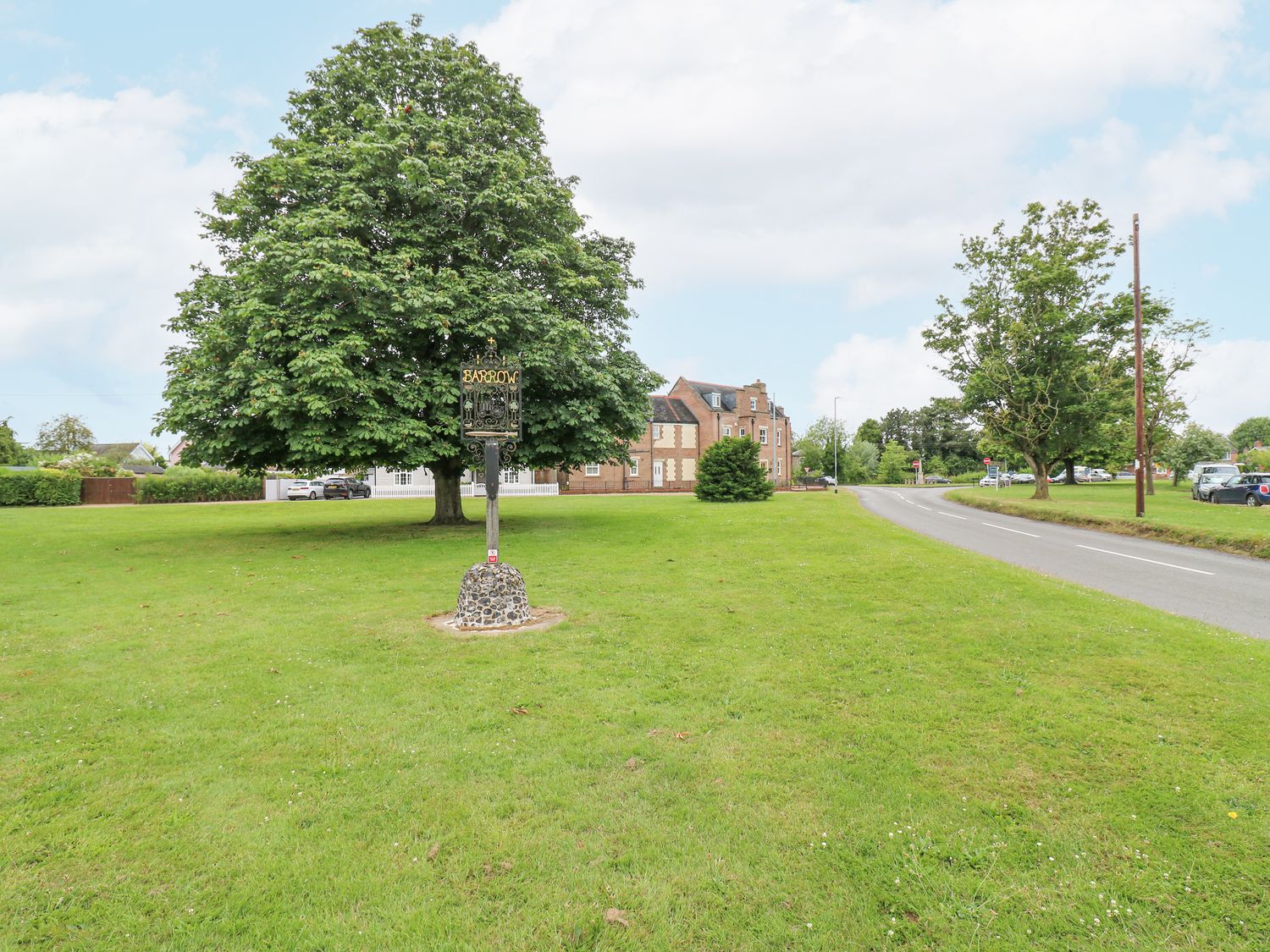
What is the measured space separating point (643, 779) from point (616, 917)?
4.31ft

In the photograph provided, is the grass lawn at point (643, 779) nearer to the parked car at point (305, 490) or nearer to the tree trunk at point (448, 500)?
the tree trunk at point (448, 500)

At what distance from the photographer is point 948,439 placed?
105250mm

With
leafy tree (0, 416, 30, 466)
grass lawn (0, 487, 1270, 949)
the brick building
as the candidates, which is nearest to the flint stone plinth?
grass lawn (0, 487, 1270, 949)

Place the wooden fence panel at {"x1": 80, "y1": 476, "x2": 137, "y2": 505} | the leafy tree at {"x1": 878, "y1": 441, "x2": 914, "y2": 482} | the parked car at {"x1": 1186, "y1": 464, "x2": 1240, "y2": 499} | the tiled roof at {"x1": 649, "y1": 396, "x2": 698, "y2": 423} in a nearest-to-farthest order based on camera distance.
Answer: the parked car at {"x1": 1186, "y1": 464, "x2": 1240, "y2": 499} → the wooden fence panel at {"x1": 80, "y1": 476, "x2": 137, "y2": 505} → the tiled roof at {"x1": 649, "y1": 396, "x2": 698, "y2": 423} → the leafy tree at {"x1": 878, "y1": 441, "x2": 914, "y2": 482}

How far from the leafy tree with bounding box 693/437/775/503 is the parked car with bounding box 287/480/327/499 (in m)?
29.8

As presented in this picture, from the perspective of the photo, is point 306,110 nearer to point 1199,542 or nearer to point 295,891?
point 295,891

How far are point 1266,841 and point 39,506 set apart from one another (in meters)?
51.7

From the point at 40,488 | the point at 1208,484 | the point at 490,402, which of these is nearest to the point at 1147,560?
the point at 490,402

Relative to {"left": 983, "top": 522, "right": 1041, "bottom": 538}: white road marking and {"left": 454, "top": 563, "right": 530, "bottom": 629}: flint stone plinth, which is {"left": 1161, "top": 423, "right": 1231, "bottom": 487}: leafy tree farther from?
{"left": 454, "top": 563, "right": 530, "bottom": 629}: flint stone plinth

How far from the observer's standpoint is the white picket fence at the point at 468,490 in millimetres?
50656

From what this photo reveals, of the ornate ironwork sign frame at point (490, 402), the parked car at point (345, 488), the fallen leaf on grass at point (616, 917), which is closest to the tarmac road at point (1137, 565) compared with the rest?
the fallen leaf on grass at point (616, 917)

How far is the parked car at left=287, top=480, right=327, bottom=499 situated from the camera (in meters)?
46.2

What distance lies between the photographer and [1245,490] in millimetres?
30406

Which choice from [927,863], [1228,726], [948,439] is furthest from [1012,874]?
[948,439]
